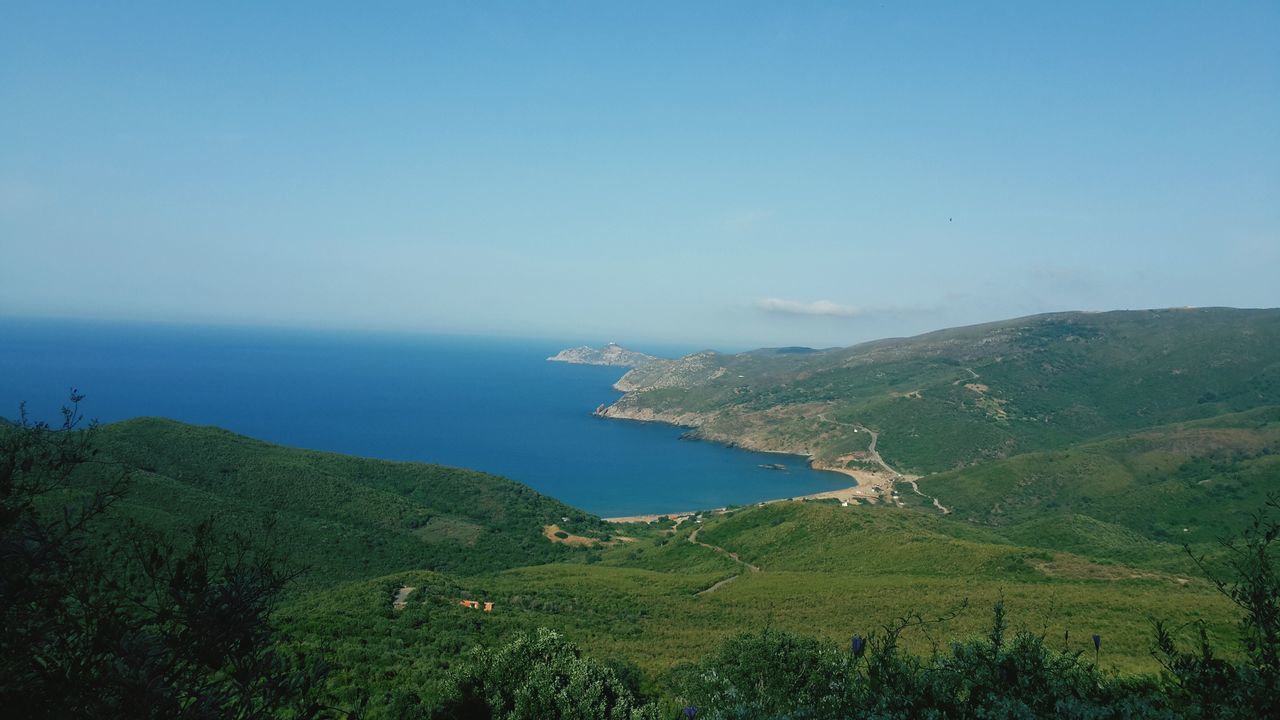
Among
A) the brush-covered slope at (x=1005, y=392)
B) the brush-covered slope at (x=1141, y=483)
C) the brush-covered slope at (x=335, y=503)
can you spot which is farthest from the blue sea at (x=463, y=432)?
the brush-covered slope at (x=335, y=503)

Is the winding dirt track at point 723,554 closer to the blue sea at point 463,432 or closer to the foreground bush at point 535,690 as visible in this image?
the foreground bush at point 535,690

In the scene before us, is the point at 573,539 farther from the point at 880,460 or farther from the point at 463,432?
the point at 463,432

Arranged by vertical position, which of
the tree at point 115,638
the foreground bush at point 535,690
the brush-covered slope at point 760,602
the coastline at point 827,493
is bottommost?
the coastline at point 827,493

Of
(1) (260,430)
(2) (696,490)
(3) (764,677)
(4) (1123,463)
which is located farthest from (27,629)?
(1) (260,430)

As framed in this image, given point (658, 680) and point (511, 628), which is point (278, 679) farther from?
point (511, 628)

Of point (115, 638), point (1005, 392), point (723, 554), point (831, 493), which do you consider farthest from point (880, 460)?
point (115, 638)

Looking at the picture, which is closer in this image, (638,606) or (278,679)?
(278,679)

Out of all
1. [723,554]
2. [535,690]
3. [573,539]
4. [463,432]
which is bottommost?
[463,432]
